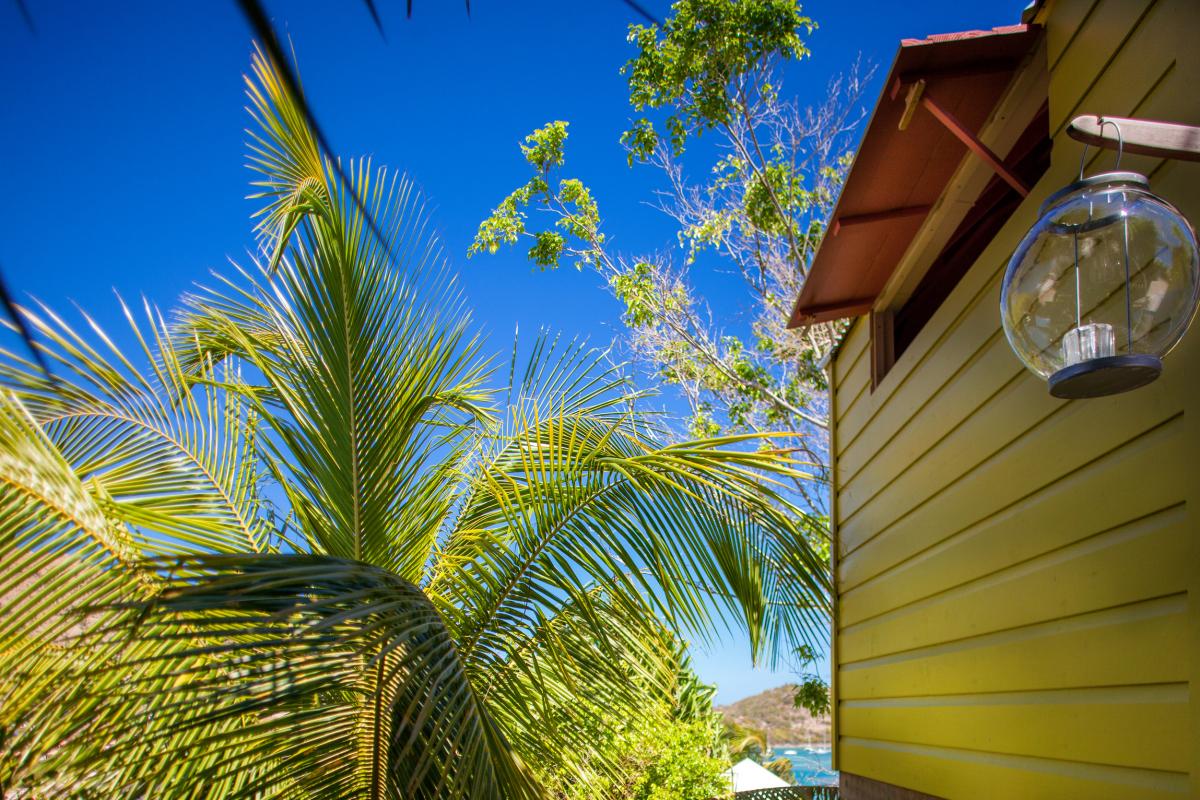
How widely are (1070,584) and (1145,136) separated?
1277 millimetres

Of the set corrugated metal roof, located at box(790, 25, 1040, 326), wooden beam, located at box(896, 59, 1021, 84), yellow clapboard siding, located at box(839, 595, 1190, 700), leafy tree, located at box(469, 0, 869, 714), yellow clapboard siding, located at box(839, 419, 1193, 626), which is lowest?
yellow clapboard siding, located at box(839, 595, 1190, 700)

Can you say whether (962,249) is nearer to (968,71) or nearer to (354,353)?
(968,71)

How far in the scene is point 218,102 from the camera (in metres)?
58.1

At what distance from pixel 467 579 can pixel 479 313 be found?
4.57 feet

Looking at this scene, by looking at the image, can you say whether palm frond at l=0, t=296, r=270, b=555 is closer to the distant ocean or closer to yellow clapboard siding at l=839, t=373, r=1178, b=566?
yellow clapboard siding at l=839, t=373, r=1178, b=566

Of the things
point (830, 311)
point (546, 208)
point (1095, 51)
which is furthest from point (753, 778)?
point (1095, 51)

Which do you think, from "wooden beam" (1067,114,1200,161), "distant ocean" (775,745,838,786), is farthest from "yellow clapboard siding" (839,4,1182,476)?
"distant ocean" (775,745,838,786)

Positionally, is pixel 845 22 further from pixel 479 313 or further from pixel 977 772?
pixel 977 772

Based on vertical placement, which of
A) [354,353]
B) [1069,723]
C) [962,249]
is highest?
[962,249]

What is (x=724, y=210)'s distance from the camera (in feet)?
39.4

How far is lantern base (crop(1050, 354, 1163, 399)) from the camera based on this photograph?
1.67 m

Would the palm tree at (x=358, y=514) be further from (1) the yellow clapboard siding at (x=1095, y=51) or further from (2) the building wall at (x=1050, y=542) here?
(1) the yellow clapboard siding at (x=1095, y=51)

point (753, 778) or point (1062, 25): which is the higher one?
point (1062, 25)

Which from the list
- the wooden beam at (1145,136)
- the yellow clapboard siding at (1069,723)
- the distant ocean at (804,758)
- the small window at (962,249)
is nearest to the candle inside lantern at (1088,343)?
the wooden beam at (1145,136)
